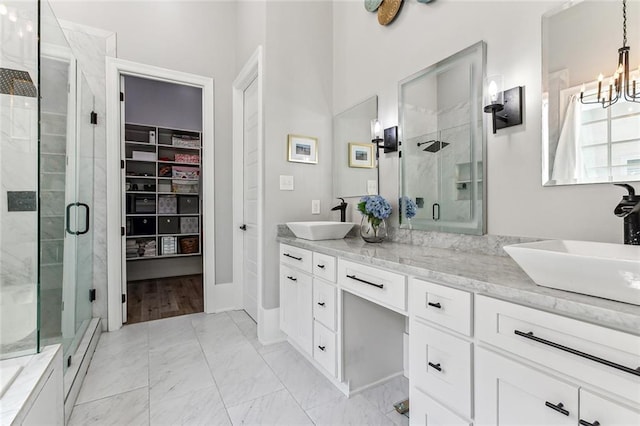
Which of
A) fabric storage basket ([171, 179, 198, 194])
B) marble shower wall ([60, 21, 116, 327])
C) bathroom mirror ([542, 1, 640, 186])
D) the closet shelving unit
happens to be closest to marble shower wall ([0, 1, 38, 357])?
marble shower wall ([60, 21, 116, 327])

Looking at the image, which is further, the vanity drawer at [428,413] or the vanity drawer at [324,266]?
the vanity drawer at [324,266]

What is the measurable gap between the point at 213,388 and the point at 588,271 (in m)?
1.94

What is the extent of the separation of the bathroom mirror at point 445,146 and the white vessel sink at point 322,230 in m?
0.44

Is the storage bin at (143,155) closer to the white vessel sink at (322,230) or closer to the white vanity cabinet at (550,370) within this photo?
the white vessel sink at (322,230)

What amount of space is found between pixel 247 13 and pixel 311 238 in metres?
2.35

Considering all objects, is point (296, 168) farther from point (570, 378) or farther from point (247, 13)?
point (570, 378)

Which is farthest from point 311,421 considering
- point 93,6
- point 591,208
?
point 93,6

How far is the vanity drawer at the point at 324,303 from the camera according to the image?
1.75 metres

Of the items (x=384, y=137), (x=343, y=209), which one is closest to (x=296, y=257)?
(x=343, y=209)

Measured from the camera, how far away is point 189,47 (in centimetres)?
308

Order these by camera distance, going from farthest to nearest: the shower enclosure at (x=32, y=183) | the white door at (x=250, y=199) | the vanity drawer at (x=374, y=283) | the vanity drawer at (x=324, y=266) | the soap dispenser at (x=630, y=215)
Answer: the white door at (x=250, y=199) → the vanity drawer at (x=324, y=266) → the shower enclosure at (x=32, y=183) → the vanity drawer at (x=374, y=283) → the soap dispenser at (x=630, y=215)

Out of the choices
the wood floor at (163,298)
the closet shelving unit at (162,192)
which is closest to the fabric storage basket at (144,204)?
the closet shelving unit at (162,192)

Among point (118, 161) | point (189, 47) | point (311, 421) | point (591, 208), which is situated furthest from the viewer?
point (189, 47)

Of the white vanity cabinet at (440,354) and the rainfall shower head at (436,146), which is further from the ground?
the rainfall shower head at (436,146)
